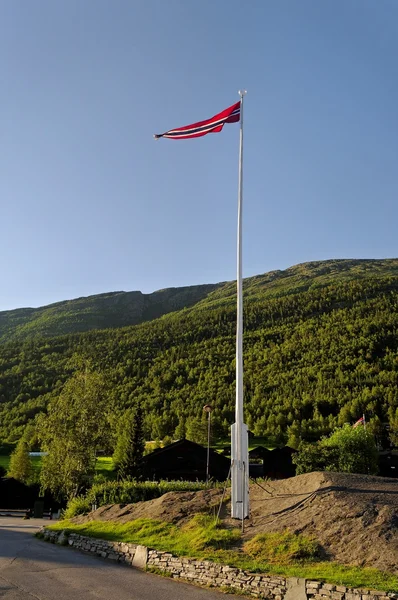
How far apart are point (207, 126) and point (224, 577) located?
44.6 ft

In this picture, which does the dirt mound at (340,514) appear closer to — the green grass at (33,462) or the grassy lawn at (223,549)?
the grassy lawn at (223,549)

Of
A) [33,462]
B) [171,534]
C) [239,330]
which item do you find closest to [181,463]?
[33,462]

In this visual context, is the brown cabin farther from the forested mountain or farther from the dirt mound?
the dirt mound

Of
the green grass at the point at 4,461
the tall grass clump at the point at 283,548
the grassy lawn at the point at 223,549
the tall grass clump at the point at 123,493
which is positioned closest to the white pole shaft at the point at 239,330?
the tall grass clump at the point at 283,548

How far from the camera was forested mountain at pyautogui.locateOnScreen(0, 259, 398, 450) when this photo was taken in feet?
306

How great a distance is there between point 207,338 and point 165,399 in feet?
157

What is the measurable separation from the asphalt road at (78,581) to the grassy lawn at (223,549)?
3.65ft

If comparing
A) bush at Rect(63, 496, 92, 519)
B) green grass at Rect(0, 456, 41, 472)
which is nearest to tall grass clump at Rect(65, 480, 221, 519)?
bush at Rect(63, 496, 92, 519)

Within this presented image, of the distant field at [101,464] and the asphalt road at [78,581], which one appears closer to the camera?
the asphalt road at [78,581]

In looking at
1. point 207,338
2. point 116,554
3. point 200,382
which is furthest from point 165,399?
point 116,554

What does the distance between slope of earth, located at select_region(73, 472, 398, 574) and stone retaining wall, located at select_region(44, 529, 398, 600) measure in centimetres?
208

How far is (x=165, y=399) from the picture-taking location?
363 ft

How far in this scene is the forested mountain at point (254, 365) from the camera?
93375 mm

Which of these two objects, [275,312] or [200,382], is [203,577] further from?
[275,312]
